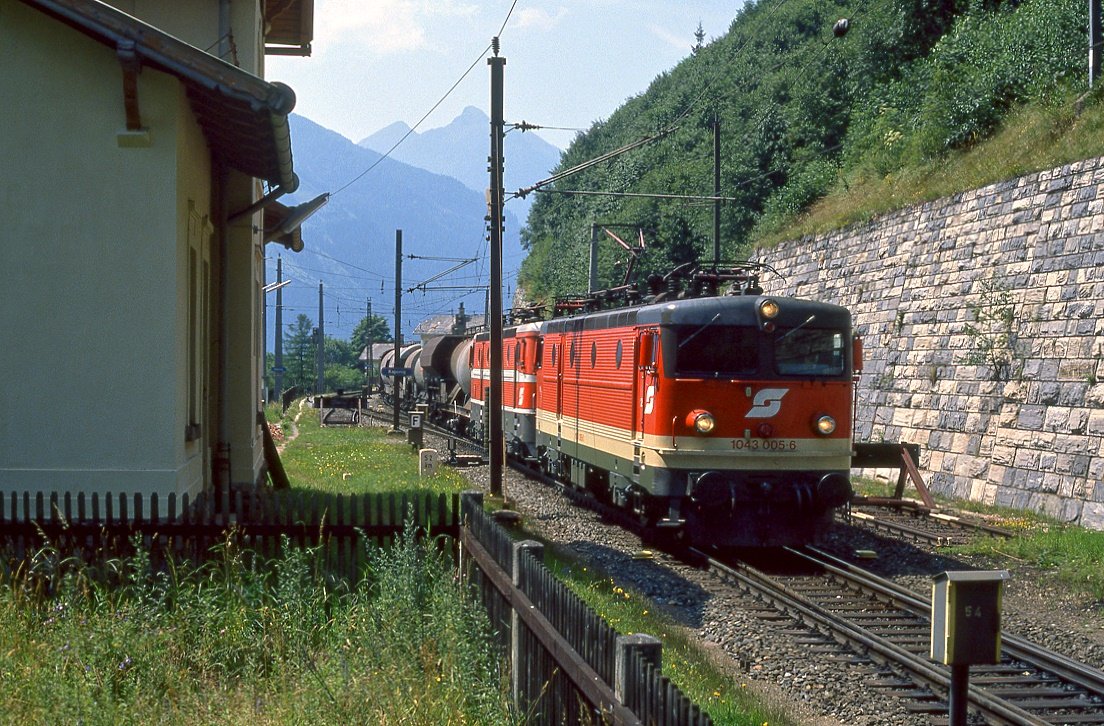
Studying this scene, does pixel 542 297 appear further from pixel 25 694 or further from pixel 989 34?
pixel 25 694

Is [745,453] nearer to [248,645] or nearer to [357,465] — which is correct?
[248,645]

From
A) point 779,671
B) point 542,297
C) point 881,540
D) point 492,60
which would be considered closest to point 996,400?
point 881,540

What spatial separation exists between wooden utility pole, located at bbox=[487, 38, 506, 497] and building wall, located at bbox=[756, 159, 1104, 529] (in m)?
6.75

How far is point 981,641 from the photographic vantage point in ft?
15.8

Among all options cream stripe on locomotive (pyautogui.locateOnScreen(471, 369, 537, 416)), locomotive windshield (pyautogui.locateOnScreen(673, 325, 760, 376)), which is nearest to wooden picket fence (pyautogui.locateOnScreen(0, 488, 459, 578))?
locomotive windshield (pyautogui.locateOnScreen(673, 325, 760, 376))

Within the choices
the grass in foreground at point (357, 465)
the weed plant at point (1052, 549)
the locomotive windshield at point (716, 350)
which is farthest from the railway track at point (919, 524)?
the grass in foreground at point (357, 465)

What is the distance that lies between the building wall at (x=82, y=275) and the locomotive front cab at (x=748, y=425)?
524 centimetres

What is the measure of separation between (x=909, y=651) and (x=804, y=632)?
0.96 m

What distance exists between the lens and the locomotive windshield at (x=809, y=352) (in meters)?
13.1

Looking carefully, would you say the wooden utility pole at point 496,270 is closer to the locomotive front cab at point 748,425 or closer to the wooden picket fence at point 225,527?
the locomotive front cab at point 748,425

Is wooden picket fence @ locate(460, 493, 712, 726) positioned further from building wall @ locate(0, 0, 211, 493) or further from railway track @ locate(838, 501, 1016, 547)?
railway track @ locate(838, 501, 1016, 547)

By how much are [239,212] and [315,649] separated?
25.2 ft

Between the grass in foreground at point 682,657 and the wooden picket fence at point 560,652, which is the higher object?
the wooden picket fence at point 560,652

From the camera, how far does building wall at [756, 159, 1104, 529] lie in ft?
52.2
